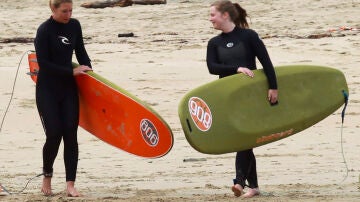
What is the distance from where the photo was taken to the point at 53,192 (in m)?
7.91

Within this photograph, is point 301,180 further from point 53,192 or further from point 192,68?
point 192,68

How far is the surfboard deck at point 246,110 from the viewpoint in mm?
7289

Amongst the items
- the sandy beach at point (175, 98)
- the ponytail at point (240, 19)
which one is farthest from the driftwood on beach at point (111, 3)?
the ponytail at point (240, 19)

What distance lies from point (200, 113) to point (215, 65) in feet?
1.08

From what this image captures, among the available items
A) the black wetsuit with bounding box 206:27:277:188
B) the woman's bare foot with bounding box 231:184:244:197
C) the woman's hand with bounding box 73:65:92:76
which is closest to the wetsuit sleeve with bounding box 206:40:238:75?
the black wetsuit with bounding box 206:27:277:188

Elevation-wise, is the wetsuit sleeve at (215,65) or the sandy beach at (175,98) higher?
the wetsuit sleeve at (215,65)

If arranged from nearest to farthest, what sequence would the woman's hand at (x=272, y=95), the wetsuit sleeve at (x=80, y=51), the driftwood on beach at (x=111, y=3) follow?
the woman's hand at (x=272, y=95)
the wetsuit sleeve at (x=80, y=51)
the driftwood on beach at (x=111, y=3)

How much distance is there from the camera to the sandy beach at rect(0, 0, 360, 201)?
816cm

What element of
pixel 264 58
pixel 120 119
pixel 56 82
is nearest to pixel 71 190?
pixel 120 119

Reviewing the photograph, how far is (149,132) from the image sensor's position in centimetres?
756

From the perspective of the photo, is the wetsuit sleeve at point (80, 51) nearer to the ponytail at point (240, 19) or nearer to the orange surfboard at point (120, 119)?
the orange surfboard at point (120, 119)

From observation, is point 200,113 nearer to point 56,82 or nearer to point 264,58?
point 264,58

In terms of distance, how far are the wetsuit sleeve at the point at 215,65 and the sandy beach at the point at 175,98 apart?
0.83 m

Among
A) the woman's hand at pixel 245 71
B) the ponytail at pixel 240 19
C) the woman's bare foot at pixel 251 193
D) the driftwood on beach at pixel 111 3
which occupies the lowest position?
the driftwood on beach at pixel 111 3
